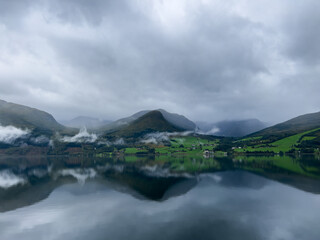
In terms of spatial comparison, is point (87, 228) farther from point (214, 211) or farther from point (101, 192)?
point (101, 192)

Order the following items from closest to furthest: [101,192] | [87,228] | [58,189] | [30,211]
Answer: [87,228]
[30,211]
[101,192]
[58,189]

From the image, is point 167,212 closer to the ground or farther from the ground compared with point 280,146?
closer to the ground

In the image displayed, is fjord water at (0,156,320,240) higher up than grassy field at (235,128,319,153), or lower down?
lower down

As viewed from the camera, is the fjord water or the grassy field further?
the grassy field

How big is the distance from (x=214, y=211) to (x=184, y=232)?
711 cm

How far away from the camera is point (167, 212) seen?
923 inches

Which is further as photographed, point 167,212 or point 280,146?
point 280,146

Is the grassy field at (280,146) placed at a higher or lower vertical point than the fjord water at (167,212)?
higher

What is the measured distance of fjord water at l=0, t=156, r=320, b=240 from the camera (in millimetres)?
18062

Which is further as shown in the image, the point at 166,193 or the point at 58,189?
the point at 58,189

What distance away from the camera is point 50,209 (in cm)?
2633

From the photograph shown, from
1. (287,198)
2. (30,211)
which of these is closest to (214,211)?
(287,198)

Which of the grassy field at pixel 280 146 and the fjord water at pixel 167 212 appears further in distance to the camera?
the grassy field at pixel 280 146

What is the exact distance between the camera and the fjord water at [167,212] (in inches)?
711
